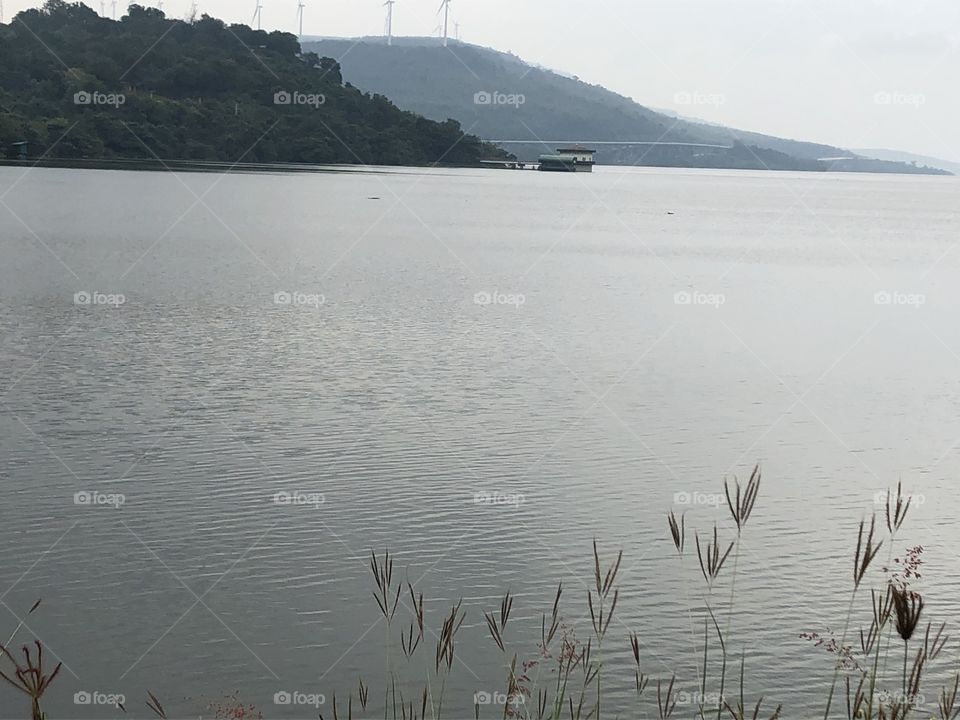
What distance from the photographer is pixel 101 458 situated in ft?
38.4

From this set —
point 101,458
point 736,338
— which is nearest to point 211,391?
point 101,458

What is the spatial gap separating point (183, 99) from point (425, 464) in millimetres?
118392

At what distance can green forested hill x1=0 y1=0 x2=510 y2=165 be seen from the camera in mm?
111000

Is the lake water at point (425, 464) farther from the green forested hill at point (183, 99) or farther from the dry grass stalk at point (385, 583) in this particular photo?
the green forested hill at point (183, 99)

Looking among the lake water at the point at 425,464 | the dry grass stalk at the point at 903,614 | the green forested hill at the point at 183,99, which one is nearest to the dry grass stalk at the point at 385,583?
the lake water at the point at 425,464

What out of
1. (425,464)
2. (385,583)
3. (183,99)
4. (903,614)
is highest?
(183,99)

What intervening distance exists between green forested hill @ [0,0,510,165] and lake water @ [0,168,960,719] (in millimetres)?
85768

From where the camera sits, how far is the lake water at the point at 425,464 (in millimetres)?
7773

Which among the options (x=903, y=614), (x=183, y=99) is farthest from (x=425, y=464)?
(x=183, y=99)

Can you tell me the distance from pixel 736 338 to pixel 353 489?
42.6 ft

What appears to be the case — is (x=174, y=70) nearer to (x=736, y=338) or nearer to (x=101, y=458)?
(x=736, y=338)

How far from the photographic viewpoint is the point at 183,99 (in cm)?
12325

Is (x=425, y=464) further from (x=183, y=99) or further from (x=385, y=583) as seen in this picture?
(x=183, y=99)

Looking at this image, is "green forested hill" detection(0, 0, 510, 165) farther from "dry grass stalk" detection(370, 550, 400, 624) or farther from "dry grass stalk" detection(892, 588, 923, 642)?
"dry grass stalk" detection(892, 588, 923, 642)
